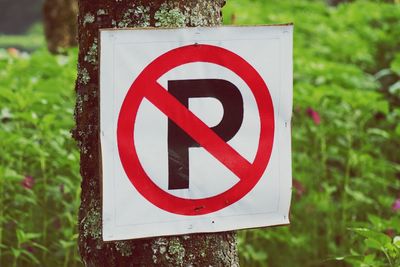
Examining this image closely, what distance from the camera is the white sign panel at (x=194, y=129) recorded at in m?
2.54

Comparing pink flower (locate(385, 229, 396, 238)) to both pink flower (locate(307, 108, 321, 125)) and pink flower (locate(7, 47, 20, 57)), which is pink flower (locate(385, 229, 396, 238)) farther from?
pink flower (locate(7, 47, 20, 57))

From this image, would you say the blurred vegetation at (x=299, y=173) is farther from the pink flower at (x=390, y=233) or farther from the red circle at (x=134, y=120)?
the red circle at (x=134, y=120)

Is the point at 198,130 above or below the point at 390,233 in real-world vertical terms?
above

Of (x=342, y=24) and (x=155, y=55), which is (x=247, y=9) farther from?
(x=155, y=55)

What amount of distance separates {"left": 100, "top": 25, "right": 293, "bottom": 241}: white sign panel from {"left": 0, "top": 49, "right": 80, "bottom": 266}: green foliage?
1.56 metres

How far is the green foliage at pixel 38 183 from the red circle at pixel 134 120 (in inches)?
61.5

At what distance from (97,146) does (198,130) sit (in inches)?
14.6

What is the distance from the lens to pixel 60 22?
951cm

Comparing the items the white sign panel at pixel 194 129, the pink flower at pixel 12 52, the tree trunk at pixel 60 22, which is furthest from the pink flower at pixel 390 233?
the tree trunk at pixel 60 22

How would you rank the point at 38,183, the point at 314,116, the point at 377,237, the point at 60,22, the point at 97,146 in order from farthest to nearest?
the point at 60,22 → the point at 314,116 → the point at 38,183 → the point at 377,237 → the point at 97,146

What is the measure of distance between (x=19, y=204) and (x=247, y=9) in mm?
5676

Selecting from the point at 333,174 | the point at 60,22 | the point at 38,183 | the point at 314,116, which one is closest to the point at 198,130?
the point at 38,183

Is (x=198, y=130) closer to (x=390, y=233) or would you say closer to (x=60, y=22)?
(x=390, y=233)

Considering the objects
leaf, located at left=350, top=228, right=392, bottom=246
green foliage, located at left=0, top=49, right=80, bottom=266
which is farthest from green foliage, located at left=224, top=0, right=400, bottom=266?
green foliage, located at left=0, top=49, right=80, bottom=266
